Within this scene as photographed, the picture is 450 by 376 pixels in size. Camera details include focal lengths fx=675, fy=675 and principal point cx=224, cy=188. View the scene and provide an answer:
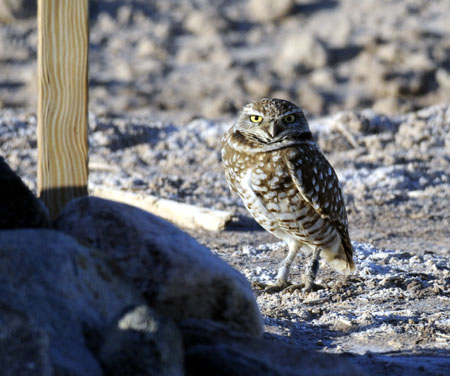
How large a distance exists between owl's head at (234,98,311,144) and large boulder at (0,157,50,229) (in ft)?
5.76

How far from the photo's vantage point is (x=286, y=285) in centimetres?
482

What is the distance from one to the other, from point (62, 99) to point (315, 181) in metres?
1.70

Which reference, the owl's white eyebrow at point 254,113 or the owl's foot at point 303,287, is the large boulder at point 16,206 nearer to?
the owl's white eyebrow at point 254,113

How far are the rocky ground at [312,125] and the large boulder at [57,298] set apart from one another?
134 centimetres

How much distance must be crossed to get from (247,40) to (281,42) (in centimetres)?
81

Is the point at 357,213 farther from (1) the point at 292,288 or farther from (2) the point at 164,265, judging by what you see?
(2) the point at 164,265

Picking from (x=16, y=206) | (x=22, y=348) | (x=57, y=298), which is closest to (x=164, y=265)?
(x=57, y=298)

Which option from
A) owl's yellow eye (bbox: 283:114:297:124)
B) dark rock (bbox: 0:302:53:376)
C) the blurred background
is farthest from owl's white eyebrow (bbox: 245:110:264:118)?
the blurred background

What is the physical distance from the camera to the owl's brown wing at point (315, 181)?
14.4ft

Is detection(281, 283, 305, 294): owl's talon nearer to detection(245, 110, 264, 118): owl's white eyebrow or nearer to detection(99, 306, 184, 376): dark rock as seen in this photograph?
detection(245, 110, 264, 118): owl's white eyebrow

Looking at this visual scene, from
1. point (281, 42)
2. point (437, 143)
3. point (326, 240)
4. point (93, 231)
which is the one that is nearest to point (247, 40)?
point (281, 42)

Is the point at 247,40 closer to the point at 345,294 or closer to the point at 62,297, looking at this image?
the point at 345,294

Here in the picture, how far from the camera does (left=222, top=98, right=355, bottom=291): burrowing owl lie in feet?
14.4

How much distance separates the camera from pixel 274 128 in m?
4.32
